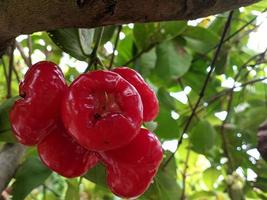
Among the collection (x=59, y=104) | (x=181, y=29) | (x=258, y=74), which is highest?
(x=59, y=104)

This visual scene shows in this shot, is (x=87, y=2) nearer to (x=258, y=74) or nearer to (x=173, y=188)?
(x=173, y=188)

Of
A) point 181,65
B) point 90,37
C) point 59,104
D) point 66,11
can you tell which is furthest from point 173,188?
point 66,11

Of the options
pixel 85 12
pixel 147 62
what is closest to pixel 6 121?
pixel 85 12

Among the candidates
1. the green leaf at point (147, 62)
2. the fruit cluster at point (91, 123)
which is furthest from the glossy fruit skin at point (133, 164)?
the green leaf at point (147, 62)

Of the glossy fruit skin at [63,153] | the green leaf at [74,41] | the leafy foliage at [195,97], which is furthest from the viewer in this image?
the leafy foliage at [195,97]

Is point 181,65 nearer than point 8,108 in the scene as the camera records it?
No

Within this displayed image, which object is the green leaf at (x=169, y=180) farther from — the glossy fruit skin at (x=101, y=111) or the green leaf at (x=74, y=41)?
the glossy fruit skin at (x=101, y=111)

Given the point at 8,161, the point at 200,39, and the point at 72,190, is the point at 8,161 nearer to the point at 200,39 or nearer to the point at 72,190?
the point at 72,190
